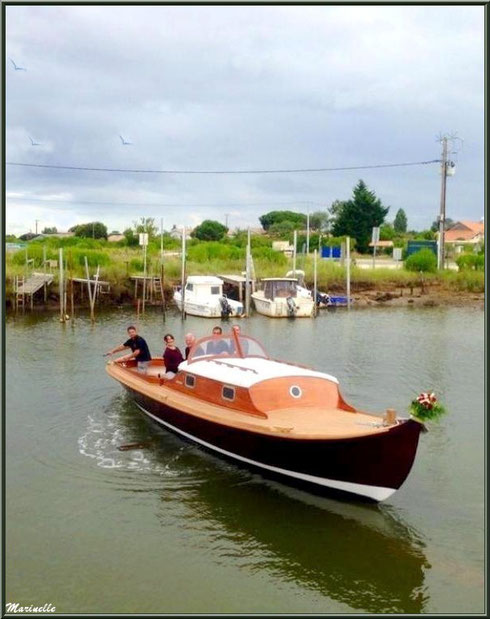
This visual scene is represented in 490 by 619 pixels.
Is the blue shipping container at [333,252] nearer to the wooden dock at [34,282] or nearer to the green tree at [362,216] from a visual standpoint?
the green tree at [362,216]

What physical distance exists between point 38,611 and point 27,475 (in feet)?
15.6

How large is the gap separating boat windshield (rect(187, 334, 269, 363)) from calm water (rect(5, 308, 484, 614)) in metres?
1.93

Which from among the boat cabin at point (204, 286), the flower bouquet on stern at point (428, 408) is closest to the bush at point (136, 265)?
the boat cabin at point (204, 286)

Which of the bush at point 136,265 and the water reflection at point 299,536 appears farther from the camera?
the bush at point 136,265

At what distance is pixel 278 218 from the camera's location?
123250mm

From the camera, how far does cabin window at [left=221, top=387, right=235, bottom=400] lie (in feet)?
43.3

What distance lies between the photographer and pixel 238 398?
42.8 ft

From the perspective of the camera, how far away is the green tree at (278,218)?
121m

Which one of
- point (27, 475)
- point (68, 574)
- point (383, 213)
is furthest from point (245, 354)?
point (383, 213)

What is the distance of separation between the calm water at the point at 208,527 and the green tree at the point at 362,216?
5510 cm

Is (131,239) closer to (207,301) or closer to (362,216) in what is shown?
(362,216)

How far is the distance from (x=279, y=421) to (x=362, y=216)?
62.3 m

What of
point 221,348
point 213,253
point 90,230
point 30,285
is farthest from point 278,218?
point 221,348

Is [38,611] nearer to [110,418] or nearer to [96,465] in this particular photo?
[96,465]
